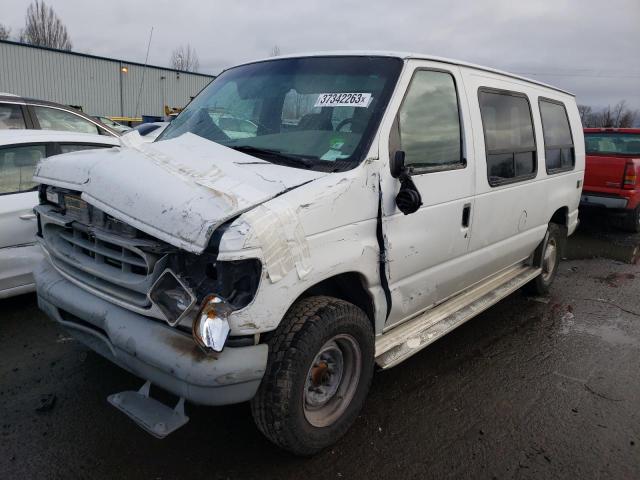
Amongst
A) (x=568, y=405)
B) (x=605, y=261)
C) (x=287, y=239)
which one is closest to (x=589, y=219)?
(x=605, y=261)

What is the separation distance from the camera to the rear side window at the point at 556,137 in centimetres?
498

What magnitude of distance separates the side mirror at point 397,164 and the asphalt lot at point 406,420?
1.54 meters

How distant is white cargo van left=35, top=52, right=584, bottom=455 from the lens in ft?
7.56

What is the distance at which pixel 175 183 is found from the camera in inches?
96.3

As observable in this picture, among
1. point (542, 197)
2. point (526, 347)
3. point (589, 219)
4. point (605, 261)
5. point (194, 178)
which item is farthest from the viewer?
point (589, 219)

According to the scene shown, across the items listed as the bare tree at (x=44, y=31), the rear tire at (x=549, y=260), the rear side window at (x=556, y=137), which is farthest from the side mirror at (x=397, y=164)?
the bare tree at (x=44, y=31)

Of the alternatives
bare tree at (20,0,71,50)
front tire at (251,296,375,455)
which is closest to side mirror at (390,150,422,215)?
front tire at (251,296,375,455)

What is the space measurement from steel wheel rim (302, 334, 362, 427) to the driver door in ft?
1.31

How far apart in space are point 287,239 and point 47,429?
1888 millimetres

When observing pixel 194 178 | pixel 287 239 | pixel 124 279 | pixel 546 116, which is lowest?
pixel 124 279

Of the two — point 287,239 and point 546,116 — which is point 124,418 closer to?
point 287,239

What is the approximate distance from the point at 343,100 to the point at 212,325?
5.29 feet

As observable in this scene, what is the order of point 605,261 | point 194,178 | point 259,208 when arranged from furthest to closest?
point 605,261, point 194,178, point 259,208

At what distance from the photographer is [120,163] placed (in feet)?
8.85
